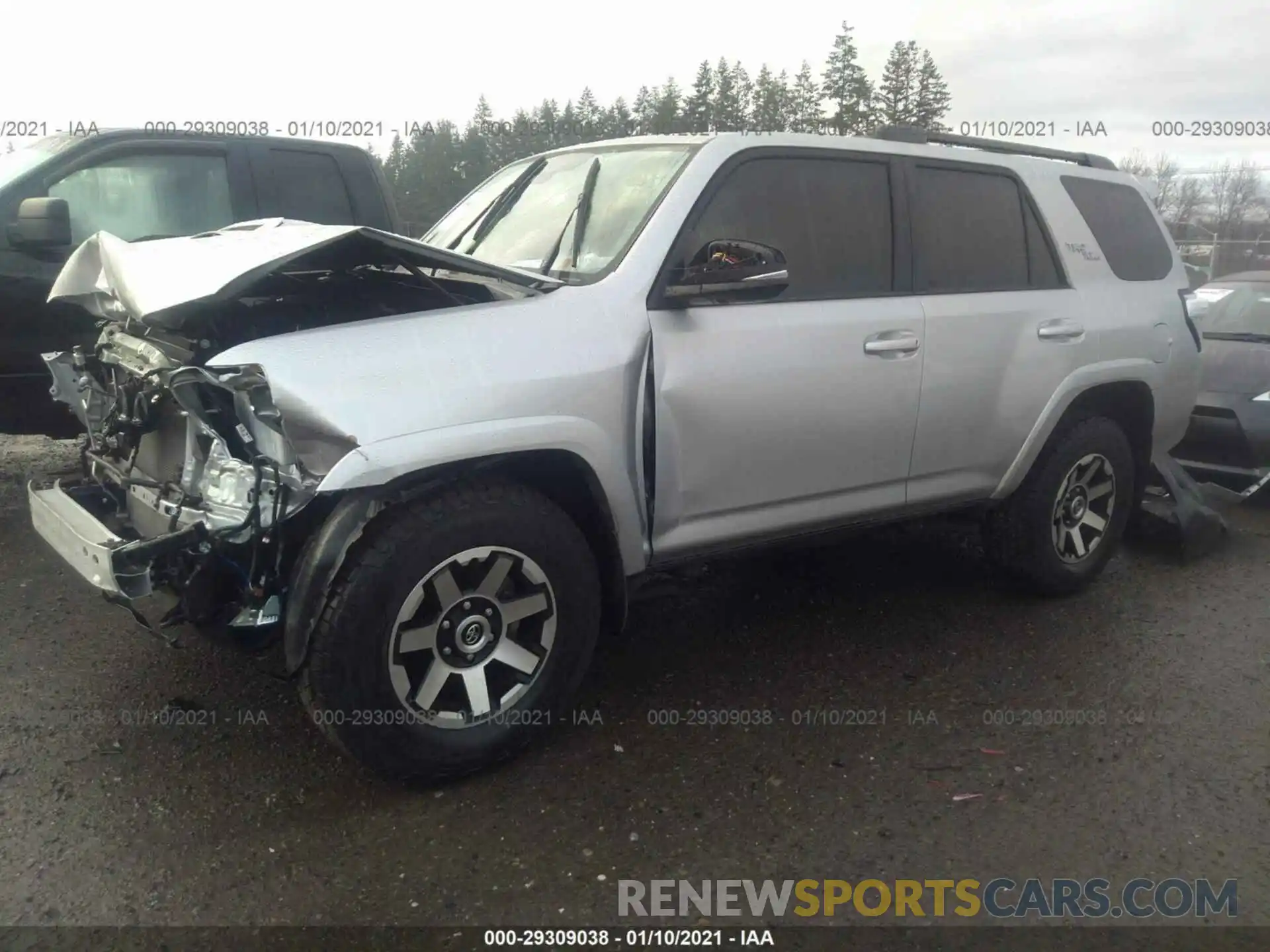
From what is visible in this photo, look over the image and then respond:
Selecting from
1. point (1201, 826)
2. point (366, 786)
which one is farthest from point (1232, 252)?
point (366, 786)

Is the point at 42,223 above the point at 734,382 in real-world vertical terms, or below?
above

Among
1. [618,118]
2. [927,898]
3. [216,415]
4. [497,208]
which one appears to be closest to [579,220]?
[497,208]

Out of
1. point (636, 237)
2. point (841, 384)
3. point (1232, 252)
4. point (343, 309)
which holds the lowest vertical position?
point (1232, 252)

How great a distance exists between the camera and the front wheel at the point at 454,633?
266 cm

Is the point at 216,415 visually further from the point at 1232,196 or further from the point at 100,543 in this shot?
the point at 1232,196

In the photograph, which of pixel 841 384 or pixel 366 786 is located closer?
pixel 366 786

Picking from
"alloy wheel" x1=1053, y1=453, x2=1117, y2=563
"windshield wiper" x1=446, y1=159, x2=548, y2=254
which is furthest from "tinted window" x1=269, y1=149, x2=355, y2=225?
"alloy wheel" x1=1053, y1=453, x2=1117, y2=563

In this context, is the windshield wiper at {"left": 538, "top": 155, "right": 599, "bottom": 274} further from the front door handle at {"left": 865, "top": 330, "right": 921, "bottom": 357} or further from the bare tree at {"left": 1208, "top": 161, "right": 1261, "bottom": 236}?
the bare tree at {"left": 1208, "top": 161, "right": 1261, "bottom": 236}

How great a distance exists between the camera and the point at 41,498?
10.2ft

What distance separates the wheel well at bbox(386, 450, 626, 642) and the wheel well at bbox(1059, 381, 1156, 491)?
2329 mm

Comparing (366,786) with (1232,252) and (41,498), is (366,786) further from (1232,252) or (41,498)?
(1232,252)

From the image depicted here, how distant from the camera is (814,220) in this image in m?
3.60

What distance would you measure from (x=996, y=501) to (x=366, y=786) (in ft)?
9.15

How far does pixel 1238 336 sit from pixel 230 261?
21.4 ft
